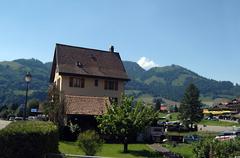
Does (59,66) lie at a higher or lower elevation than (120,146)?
higher

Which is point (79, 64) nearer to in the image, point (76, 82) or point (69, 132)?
point (76, 82)

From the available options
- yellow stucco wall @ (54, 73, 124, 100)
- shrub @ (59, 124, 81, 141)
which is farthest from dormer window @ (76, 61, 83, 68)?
shrub @ (59, 124, 81, 141)

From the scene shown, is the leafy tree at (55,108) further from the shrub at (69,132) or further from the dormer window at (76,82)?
the dormer window at (76,82)

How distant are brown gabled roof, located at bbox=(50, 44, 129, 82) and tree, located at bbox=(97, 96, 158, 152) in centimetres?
1528

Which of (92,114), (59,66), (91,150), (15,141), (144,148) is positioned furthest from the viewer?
(59,66)

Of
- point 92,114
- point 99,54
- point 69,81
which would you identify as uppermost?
point 99,54

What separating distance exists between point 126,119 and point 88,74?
58.4ft

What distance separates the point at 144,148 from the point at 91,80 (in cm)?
1825

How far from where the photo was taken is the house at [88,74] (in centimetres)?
5572

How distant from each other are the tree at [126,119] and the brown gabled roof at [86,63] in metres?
15.3

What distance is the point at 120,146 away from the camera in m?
43.8

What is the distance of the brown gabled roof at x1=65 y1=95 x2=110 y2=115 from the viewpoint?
48000 mm

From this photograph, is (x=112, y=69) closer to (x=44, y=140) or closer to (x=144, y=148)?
(x=144, y=148)

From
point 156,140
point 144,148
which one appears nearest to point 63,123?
point 144,148
